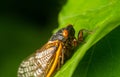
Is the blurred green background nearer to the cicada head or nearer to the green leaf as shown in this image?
the green leaf

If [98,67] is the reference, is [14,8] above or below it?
above

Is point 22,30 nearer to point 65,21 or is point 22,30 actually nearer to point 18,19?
point 18,19

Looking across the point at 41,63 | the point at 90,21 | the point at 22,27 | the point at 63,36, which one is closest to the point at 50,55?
the point at 41,63

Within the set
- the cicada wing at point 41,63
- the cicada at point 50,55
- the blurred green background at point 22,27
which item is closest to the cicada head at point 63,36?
the cicada at point 50,55

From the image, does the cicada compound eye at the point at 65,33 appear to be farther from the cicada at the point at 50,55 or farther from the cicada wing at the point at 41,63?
the cicada wing at the point at 41,63

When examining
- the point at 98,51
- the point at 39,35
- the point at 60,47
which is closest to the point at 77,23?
the point at 60,47

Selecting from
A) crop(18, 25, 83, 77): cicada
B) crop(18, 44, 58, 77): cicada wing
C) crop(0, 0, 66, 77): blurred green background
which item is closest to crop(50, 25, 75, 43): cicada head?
crop(18, 25, 83, 77): cicada

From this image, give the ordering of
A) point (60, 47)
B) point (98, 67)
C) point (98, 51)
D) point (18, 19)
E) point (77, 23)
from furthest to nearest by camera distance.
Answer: point (18, 19)
point (60, 47)
point (77, 23)
point (98, 51)
point (98, 67)

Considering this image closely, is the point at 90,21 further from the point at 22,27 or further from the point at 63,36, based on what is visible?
the point at 22,27
